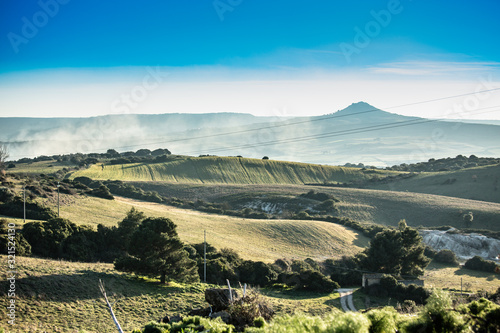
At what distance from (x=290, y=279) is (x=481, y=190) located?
211ft

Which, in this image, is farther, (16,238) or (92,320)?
(16,238)

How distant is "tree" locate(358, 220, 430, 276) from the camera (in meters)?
39.7

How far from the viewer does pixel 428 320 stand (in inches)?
424

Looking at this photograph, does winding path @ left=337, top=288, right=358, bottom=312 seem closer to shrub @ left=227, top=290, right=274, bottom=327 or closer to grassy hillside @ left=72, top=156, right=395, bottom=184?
shrub @ left=227, top=290, right=274, bottom=327

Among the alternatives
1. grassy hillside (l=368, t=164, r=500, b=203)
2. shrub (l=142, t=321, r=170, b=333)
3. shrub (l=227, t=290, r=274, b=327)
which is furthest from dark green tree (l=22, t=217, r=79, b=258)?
grassy hillside (l=368, t=164, r=500, b=203)

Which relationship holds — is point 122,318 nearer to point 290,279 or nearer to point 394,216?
point 290,279

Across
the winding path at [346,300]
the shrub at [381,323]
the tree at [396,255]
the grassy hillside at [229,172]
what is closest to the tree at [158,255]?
the winding path at [346,300]

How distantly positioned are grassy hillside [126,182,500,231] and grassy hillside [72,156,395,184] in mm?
8170

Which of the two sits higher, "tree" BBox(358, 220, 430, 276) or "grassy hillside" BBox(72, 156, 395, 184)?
"grassy hillside" BBox(72, 156, 395, 184)

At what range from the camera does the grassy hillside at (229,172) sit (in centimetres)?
9888

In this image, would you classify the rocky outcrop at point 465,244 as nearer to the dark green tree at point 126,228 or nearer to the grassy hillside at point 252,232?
the grassy hillside at point 252,232

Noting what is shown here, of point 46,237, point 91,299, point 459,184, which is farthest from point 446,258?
point 459,184

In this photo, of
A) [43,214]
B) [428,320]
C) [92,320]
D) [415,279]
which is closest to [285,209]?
[415,279]

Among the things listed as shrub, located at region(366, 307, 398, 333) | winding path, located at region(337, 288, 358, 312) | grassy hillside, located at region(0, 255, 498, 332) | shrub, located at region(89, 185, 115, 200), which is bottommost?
winding path, located at region(337, 288, 358, 312)
